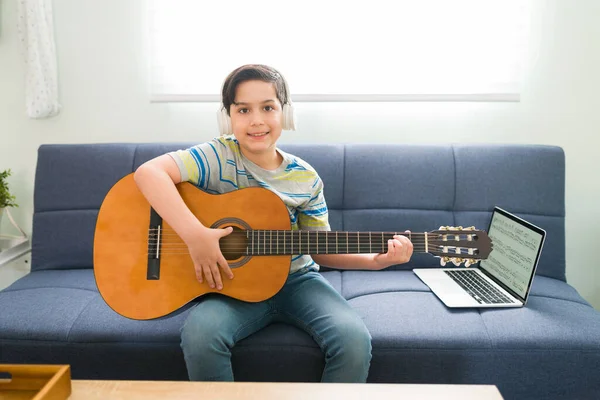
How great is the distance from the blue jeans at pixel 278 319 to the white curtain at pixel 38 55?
1.29 metres

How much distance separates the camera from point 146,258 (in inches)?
54.7

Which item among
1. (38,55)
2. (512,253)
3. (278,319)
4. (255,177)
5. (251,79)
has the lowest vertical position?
(278,319)

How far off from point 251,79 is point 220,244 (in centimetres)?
50

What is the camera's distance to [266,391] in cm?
104

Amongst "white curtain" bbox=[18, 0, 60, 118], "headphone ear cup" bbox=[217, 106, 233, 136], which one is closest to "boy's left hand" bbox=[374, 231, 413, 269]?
"headphone ear cup" bbox=[217, 106, 233, 136]

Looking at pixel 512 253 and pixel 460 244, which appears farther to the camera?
pixel 512 253

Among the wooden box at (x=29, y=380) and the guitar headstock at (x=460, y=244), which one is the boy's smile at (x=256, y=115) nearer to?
the guitar headstock at (x=460, y=244)

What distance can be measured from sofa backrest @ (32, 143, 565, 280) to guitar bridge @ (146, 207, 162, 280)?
2.05 ft

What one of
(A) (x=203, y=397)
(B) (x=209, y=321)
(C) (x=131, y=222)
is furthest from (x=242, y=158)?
(A) (x=203, y=397)

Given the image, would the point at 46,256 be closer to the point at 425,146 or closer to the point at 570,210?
the point at 425,146

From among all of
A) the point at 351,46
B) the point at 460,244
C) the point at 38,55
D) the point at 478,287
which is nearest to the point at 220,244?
the point at 460,244

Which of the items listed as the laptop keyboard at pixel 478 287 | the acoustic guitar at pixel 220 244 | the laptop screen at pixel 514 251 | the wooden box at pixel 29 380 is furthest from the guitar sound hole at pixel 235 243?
the laptop screen at pixel 514 251

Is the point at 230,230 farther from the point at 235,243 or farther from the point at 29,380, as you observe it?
the point at 29,380

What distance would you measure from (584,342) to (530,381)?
186 mm
